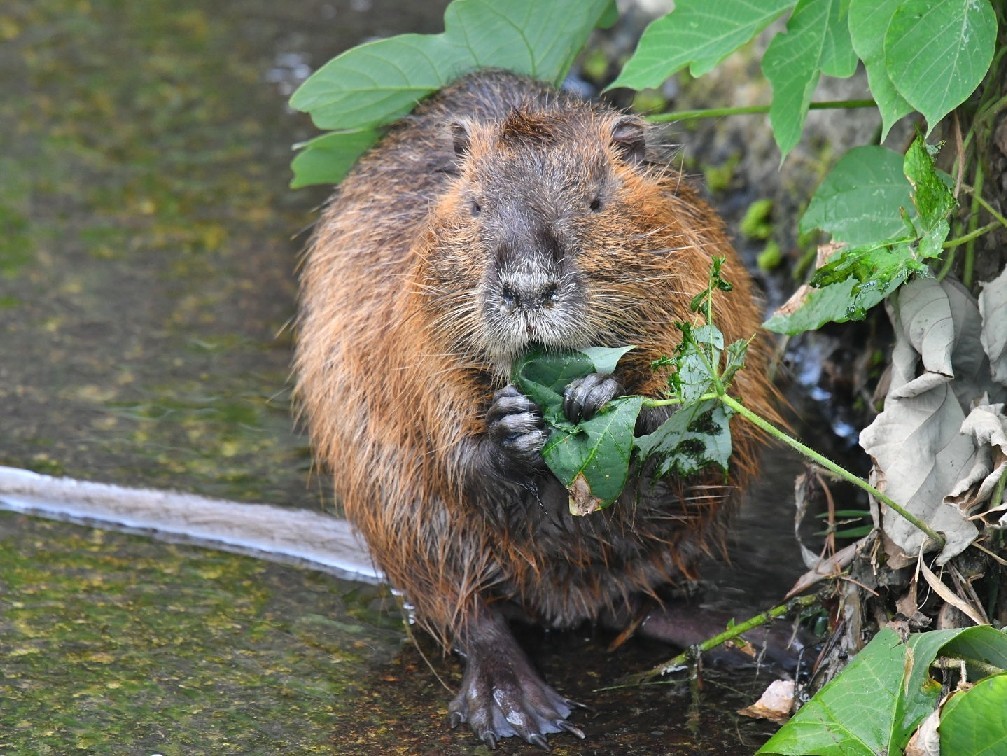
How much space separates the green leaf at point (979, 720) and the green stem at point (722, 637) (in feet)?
2.51

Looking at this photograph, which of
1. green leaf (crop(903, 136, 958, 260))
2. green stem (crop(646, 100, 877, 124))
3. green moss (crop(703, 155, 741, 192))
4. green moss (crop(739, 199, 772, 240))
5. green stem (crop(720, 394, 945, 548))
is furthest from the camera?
green moss (crop(703, 155, 741, 192))

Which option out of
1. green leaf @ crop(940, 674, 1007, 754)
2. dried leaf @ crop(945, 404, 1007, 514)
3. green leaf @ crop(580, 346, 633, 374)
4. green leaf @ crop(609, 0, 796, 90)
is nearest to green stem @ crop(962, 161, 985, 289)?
dried leaf @ crop(945, 404, 1007, 514)

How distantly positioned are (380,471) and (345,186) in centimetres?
86

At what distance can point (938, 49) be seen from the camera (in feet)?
8.84

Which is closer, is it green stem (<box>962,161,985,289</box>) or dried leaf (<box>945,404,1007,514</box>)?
dried leaf (<box>945,404,1007,514</box>)

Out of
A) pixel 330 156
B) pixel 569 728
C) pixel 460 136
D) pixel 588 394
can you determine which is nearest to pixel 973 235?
pixel 588 394

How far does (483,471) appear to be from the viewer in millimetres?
3143

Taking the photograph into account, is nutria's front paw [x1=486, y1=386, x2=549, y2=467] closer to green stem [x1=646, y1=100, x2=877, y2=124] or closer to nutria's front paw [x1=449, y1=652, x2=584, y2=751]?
nutria's front paw [x1=449, y1=652, x2=584, y2=751]

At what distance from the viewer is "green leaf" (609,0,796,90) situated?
3.02 meters

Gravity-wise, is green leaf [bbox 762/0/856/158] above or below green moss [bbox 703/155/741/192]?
above

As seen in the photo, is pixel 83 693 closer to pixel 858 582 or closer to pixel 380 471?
pixel 380 471

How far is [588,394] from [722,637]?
612 millimetres

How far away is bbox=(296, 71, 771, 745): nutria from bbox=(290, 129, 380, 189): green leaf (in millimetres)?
167

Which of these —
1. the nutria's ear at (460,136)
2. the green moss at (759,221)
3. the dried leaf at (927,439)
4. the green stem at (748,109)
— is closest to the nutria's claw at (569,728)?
the dried leaf at (927,439)
